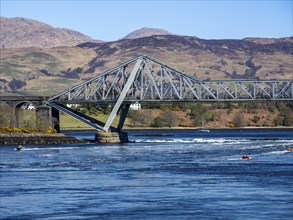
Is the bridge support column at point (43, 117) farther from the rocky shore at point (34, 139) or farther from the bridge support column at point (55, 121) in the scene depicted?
the rocky shore at point (34, 139)

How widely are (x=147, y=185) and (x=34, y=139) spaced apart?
92373mm

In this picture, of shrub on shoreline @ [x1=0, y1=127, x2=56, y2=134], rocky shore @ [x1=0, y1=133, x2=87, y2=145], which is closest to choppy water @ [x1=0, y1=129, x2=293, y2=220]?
rocky shore @ [x1=0, y1=133, x2=87, y2=145]

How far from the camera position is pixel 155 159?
127 metres

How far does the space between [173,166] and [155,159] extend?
554 inches

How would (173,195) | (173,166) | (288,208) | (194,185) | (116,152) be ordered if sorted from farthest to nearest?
(116,152) → (173,166) → (194,185) → (173,195) → (288,208)

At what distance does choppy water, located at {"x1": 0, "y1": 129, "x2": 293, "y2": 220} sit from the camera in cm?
7019

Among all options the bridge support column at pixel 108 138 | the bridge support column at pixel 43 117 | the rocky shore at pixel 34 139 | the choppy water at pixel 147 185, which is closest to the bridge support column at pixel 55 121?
the bridge support column at pixel 43 117

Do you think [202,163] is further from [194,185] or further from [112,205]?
[112,205]

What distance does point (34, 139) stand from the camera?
179m

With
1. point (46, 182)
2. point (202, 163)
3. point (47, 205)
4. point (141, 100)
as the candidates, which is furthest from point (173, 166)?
point (141, 100)

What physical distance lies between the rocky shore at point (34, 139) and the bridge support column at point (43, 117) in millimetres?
9985

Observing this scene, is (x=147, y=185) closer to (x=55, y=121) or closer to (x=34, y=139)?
(x=34, y=139)

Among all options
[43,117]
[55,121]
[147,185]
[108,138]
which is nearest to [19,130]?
[43,117]

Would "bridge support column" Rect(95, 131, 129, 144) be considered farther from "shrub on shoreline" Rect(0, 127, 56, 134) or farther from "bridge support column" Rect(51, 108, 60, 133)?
Answer: "bridge support column" Rect(51, 108, 60, 133)
